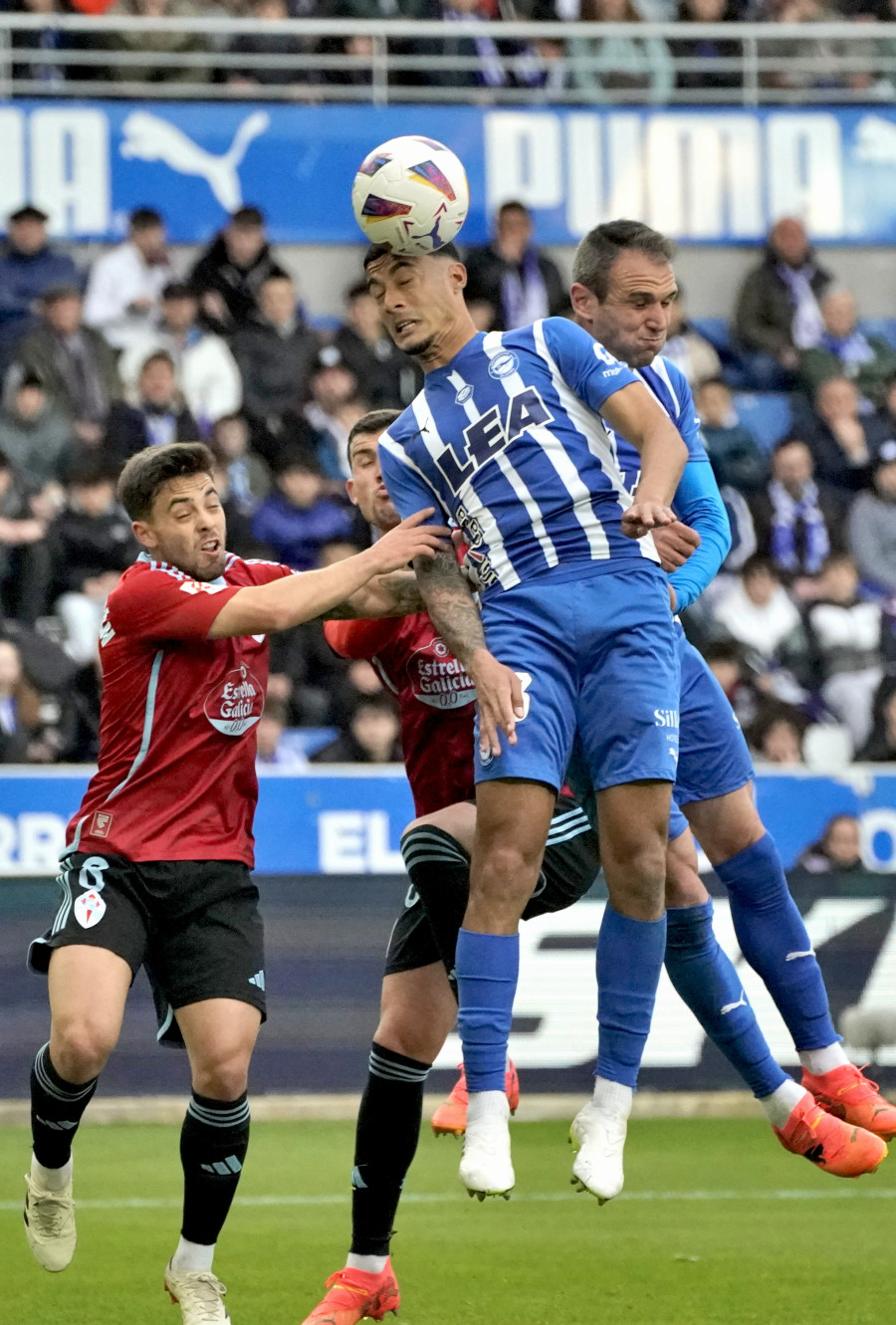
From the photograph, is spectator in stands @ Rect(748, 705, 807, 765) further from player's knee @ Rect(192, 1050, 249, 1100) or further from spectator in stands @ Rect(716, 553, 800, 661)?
player's knee @ Rect(192, 1050, 249, 1100)

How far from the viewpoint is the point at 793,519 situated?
1305 cm

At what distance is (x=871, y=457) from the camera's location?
13.5 m

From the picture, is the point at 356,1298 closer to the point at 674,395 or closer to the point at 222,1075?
the point at 222,1075

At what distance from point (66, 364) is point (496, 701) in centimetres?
868

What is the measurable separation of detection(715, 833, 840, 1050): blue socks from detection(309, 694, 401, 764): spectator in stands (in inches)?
213

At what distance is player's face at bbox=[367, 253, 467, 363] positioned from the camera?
510 cm

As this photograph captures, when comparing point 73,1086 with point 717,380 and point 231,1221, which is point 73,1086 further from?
point 717,380

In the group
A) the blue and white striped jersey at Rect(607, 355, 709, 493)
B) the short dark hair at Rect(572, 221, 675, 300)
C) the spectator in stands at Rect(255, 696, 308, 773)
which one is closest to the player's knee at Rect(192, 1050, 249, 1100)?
the blue and white striped jersey at Rect(607, 355, 709, 493)

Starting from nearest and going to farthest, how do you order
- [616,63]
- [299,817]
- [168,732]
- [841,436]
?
[168,732] → [299,817] → [841,436] → [616,63]

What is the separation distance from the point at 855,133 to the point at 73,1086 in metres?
11.7

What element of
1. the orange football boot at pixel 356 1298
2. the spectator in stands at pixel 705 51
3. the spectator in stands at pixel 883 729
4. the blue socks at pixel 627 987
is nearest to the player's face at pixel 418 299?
the blue socks at pixel 627 987

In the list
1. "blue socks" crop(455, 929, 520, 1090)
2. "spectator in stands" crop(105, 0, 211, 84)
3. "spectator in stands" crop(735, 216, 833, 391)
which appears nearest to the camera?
"blue socks" crop(455, 929, 520, 1090)

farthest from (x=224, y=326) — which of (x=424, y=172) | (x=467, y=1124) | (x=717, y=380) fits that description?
(x=467, y=1124)

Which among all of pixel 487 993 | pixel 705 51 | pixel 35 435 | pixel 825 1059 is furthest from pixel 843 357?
pixel 487 993
